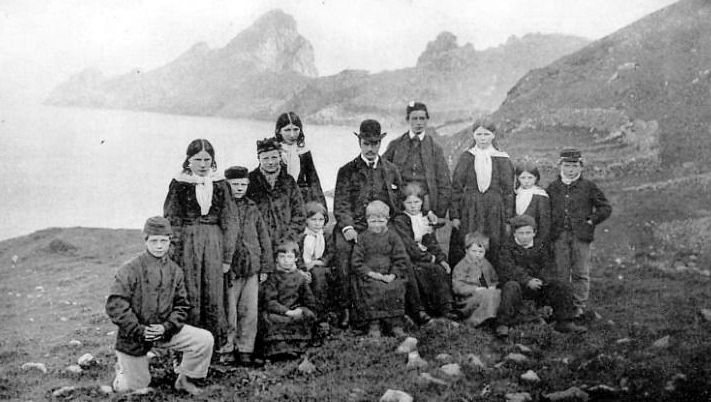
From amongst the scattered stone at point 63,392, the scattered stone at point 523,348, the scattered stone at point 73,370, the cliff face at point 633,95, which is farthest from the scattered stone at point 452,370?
the cliff face at point 633,95

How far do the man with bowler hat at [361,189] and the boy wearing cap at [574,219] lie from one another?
169 centimetres

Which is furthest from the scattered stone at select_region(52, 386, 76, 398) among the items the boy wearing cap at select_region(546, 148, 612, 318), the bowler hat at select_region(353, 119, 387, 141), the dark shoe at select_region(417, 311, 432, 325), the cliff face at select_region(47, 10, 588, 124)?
the cliff face at select_region(47, 10, 588, 124)

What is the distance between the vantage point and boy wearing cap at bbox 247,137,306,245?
589 centimetres

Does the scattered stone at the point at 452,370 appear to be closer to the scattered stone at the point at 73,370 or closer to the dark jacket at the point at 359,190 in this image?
the dark jacket at the point at 359,190

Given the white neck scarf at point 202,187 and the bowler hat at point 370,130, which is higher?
the bowler hat at point 370,130

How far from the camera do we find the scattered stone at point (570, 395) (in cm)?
430

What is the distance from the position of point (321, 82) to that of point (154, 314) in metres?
14.7

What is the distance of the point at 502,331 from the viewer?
5797 mm

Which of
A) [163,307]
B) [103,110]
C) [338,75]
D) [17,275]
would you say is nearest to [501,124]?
[338,75]

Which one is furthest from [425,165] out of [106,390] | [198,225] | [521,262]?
[106,390]

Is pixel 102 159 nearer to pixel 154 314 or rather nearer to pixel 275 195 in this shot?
pixel 275 195

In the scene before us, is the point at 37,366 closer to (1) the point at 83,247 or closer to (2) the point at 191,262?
(2) the point at 191,262

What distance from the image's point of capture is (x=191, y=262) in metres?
5.23

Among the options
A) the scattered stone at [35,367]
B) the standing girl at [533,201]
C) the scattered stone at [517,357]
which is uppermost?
the standing girl at [533,201]
